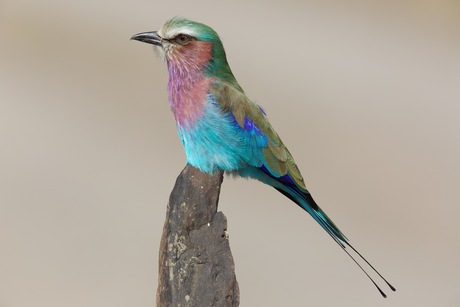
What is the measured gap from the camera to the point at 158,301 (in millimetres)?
1777

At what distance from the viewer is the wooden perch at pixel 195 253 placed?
5.64ft

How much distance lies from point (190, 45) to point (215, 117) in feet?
0.75

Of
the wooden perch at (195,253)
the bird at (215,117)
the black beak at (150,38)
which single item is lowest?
the wooden perch at (195,253)

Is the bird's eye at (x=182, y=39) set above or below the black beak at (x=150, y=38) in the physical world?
below

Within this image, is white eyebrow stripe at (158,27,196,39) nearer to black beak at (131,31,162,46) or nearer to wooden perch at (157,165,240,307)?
black beak at (131,31,162,46)

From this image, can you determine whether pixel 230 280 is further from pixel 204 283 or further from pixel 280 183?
pixel 280 183

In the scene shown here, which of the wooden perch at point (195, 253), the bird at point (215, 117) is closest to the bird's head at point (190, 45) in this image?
the bird at point (215, 117)

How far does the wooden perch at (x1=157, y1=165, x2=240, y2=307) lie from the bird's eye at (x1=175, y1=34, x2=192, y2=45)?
0.45 m

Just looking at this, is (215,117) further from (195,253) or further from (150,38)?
(195,253)

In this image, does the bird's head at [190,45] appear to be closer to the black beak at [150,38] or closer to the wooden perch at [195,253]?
the black beak at [150,38]

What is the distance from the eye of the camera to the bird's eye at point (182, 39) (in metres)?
2.05

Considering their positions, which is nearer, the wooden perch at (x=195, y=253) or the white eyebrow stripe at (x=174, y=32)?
the wooden perch at (x=195, y=253)

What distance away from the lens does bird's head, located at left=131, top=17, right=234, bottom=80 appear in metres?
2.03

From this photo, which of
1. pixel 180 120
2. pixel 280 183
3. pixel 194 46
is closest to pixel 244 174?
pixel 280 183
